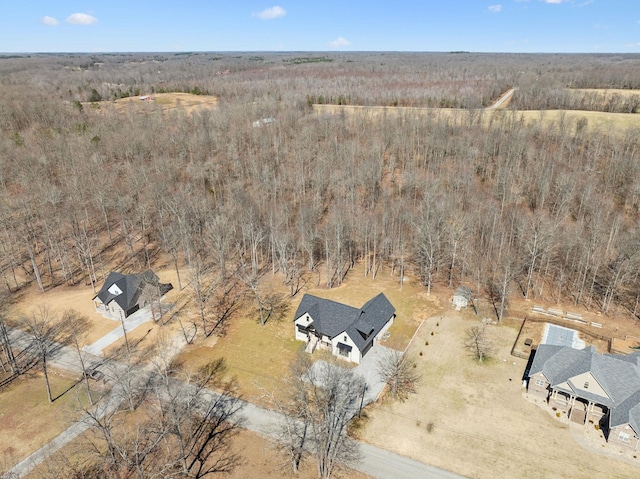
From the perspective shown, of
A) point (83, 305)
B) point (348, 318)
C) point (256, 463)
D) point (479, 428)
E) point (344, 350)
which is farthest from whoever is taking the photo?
point (83, 305)

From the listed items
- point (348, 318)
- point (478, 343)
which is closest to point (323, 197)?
point (348, 318)

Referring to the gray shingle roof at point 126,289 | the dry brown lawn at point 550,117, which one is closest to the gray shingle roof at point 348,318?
the gray shingle roof at point 126,289

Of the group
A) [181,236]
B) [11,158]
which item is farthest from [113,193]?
[11,158]

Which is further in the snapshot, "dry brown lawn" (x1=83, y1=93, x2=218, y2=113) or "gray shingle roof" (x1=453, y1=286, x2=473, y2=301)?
"dry brown lawn" (x1=83, y1=93, x2=218, y2=113)

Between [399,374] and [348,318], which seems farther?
→ [348,318]

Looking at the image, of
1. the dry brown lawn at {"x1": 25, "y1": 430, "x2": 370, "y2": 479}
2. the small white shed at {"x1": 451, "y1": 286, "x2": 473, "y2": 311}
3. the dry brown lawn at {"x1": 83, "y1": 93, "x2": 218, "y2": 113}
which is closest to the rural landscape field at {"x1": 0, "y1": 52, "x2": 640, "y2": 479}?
the dry brown lawn at {"x1": 25, "y1": 430, "x2": 370, "y2": 479}

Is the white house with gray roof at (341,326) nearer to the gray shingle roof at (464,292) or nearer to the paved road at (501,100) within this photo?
the gray shingle roof at (464,292)

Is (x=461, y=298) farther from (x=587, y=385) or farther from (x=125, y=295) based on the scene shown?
(x=125, y=295)

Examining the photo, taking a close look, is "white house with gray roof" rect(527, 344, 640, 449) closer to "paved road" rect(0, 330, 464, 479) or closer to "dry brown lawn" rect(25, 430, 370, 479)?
"paved road" rect(0, 330, 464, 479)
